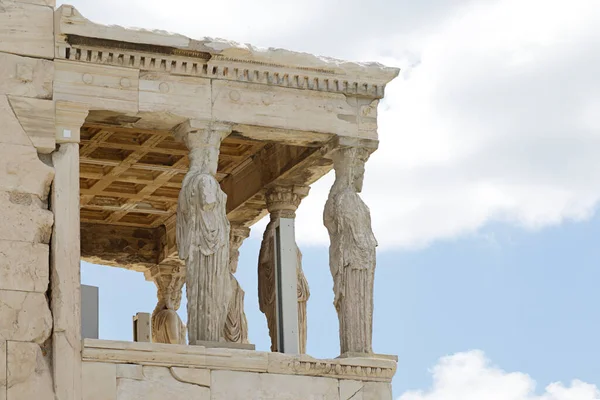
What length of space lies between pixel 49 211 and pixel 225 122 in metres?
2.40

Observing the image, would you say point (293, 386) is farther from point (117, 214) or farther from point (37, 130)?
point (117, 214)

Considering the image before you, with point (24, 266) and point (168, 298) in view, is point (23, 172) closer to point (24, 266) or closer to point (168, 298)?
point (24, 266)

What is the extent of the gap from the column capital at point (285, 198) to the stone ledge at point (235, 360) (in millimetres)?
3012

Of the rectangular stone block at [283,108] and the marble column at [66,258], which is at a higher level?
the rectangular stone block at [283,108]

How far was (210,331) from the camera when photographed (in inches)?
928

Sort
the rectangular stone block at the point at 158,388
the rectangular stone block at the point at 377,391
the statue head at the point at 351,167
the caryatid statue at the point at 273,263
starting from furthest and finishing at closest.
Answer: the caryatid statue at the point at 273,263, the statue head at the point at 351,167, the rectangular stone block at the point at 377,391, the rectangular stone block at the point at 158,388

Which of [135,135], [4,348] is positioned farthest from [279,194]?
[4,348]

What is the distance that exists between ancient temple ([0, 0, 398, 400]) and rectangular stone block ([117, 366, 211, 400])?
15 mm

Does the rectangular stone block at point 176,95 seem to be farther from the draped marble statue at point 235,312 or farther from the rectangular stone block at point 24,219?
the draped marble statue at point 235,312

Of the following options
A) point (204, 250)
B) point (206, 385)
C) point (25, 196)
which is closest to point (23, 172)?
point (25, 196)

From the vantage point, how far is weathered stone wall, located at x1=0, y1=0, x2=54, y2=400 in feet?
73.6

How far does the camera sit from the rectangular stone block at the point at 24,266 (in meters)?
22.6


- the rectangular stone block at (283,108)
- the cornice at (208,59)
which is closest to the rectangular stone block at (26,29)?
the cornice at (208,59)

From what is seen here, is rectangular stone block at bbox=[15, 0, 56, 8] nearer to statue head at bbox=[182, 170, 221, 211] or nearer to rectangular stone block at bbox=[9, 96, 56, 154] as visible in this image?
rectangular stone block at bbox=[9, 96, 56, 154]
